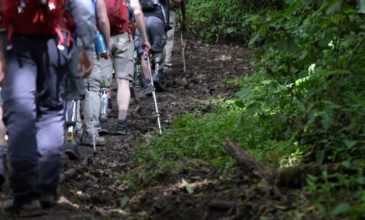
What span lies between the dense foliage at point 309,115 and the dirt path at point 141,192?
0.49m

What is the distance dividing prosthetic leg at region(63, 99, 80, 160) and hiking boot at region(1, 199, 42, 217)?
7.62ft

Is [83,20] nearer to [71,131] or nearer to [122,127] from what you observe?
[71,131]

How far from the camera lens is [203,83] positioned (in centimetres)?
1303

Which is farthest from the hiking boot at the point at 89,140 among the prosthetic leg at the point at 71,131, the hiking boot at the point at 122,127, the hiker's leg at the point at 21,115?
the hiker's leg at the point at 21,115

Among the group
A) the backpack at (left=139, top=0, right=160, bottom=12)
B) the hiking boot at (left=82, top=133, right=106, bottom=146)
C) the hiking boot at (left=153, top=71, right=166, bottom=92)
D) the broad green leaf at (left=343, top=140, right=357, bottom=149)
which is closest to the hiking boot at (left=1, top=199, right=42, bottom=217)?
the broad green leaf at (left=343, top=140, right=357, bottom=149)

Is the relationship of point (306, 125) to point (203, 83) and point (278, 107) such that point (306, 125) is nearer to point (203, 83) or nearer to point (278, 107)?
point (278, 107)

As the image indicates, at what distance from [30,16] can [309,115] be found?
7.50 feet

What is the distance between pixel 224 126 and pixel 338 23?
1.89 metres

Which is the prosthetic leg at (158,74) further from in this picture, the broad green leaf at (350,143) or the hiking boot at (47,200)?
the broad green leaf at (350,143)

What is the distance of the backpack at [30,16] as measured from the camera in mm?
4621

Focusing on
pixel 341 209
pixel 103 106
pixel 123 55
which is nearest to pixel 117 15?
pixel 123 55

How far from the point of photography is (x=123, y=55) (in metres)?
8.73

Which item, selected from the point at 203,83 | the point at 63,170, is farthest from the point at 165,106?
the point at 63,170

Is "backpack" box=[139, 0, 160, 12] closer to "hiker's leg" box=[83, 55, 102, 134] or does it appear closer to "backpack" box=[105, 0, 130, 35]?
"backpack" box=[105, 0, 130, 35]
